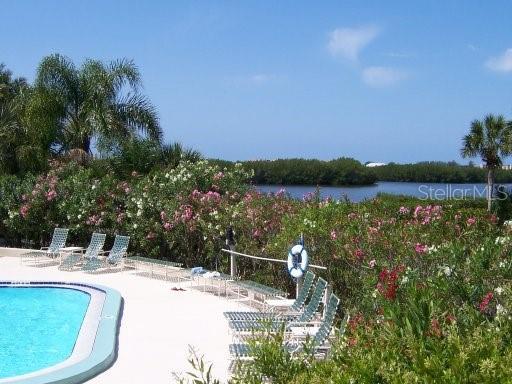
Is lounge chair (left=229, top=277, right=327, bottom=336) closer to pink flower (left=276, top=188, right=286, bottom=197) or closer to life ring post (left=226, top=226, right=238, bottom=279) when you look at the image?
life ring post (left=226, top=226, right=238, bottom=279)

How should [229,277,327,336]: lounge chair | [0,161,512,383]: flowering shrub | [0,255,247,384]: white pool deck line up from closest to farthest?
[0,161,512,383]: flowering shrub
[0,255,247,384]: white pool deck
[229,277,327,336]: lounge chair

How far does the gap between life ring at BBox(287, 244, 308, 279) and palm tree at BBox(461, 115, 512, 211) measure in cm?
2526

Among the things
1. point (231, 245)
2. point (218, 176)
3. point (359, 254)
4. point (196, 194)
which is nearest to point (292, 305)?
point (359, 254)

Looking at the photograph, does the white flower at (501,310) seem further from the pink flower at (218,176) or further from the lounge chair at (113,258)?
the lounge chair at (113,258)

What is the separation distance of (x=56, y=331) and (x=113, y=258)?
463 centimetres

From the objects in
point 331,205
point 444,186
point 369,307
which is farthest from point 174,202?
point 444,186

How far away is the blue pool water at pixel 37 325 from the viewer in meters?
9.08

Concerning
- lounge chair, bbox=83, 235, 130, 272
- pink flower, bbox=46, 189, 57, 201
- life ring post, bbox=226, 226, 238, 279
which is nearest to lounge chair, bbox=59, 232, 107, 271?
lounge chair, bbox=83, 235, 130, 272

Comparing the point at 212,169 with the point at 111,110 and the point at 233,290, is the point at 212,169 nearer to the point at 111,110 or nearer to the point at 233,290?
the point at 233,290

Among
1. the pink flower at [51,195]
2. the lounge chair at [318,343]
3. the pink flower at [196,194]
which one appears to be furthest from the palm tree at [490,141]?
the lounge chair at [318,343]

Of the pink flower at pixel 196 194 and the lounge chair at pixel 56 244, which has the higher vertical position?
the pink flower at pixel 196 194

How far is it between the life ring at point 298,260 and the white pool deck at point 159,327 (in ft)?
4.30

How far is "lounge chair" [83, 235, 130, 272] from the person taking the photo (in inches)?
607

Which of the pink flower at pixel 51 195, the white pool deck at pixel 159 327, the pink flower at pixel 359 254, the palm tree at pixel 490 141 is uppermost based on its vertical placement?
the palm tree at pixel 490 141
